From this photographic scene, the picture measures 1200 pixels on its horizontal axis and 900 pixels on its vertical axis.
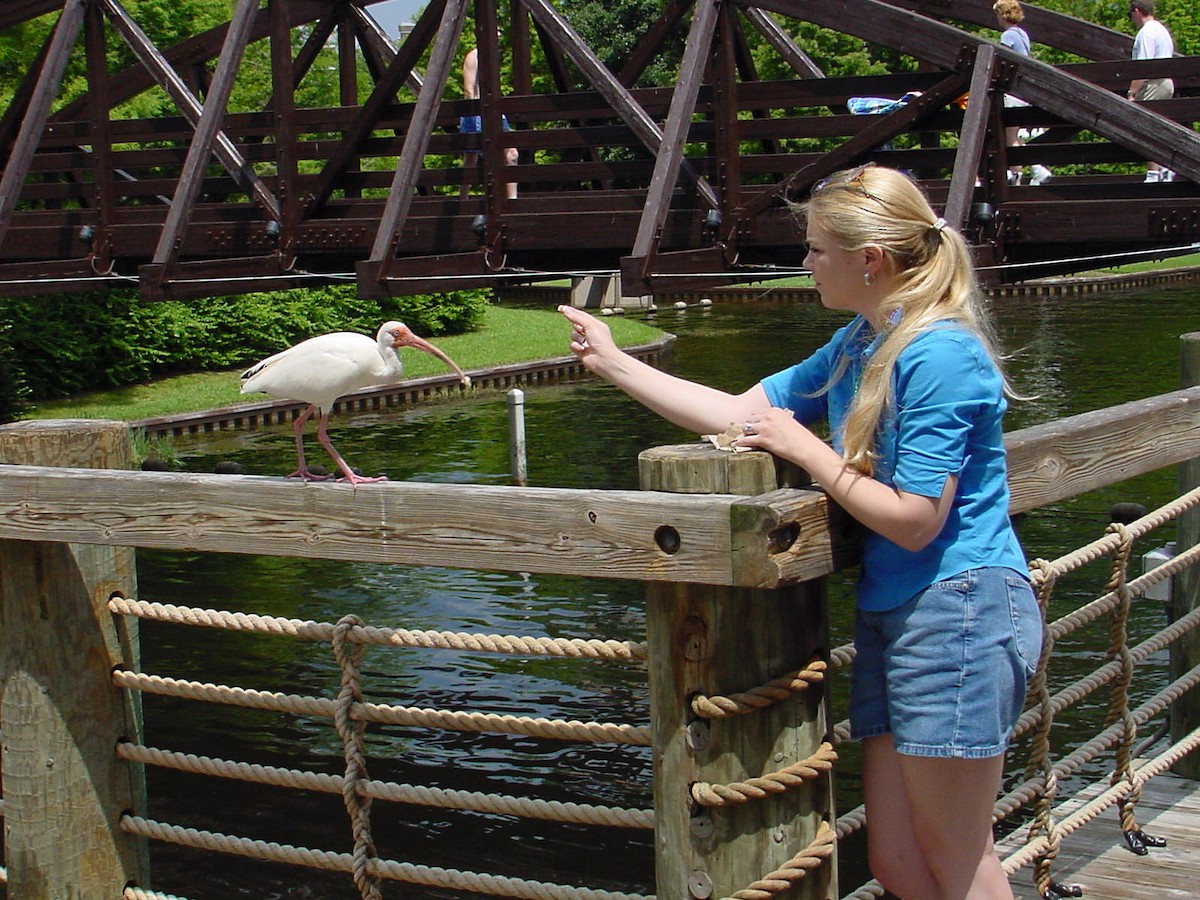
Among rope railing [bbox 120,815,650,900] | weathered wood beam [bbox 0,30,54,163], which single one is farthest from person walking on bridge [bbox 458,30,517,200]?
rope railing [bbox 120,815,650,900]

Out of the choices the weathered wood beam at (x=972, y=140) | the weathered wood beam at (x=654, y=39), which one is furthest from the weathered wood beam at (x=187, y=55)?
the weathered wood beam at (x=972, y=140)

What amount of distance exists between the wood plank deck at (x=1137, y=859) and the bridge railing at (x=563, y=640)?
0.19 m

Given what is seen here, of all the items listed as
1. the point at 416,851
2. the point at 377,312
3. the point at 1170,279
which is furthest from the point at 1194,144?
the point at 1170,279

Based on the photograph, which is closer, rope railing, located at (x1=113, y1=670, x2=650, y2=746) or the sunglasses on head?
the sunglasses on head

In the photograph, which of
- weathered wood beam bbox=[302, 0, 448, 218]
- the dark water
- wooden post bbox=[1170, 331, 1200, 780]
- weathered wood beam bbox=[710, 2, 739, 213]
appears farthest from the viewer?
weathered wood beam bbox=[302, 0, 448, 218]

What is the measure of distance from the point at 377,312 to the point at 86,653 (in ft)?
78.3

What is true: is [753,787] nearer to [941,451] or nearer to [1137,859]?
[941,451]

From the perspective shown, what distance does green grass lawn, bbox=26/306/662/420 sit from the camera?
21.5 metres

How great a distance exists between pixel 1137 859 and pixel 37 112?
397 inches

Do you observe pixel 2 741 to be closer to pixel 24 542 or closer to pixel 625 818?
pixel 24 542

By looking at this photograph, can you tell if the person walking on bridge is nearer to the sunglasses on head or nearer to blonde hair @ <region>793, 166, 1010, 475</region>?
the sunglasses on head

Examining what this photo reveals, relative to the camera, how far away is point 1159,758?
17.5 ft

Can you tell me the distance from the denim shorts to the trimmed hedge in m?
17.5

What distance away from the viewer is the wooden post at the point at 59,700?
463 cm
